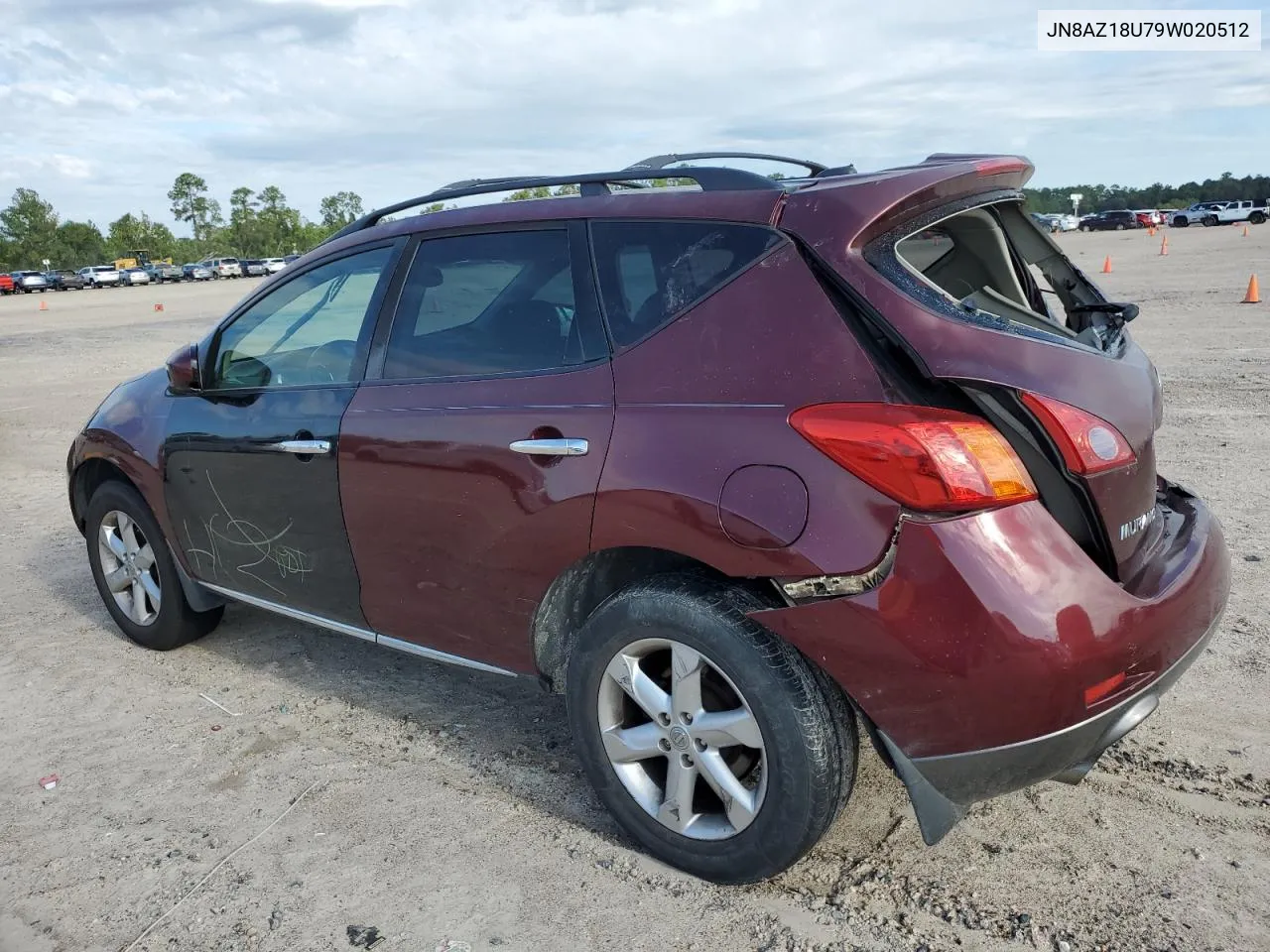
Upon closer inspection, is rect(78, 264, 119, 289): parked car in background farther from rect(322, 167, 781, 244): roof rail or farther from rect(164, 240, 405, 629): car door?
rect(322, 167, 781, 244): roof rail

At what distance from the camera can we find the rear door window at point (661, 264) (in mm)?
2752

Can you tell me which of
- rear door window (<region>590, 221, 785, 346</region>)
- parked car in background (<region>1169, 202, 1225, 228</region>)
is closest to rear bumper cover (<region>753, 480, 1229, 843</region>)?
rear door window (<region>590, 221, 785, 346</region>)

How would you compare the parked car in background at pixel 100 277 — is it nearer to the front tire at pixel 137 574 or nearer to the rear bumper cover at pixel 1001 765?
the front tire at pixel 137 574

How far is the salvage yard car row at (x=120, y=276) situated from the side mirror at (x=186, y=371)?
218 ft

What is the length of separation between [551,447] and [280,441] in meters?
1.31

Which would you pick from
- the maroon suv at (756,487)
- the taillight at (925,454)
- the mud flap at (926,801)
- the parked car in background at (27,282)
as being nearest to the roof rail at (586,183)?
the maroon suv at (756,487)

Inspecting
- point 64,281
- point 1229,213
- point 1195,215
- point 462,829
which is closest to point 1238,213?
point 1229,213

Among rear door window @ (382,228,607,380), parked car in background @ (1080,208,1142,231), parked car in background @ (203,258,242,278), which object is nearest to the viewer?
rear door window @ (382,228,607,380)

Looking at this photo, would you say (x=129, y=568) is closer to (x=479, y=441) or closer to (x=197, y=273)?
(x=479, y=441)

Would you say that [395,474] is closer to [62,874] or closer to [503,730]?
[503,730]

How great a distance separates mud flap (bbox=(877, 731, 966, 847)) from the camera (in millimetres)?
2490

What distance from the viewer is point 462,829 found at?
316cm

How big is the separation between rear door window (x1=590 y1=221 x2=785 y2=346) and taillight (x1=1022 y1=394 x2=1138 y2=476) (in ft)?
2.53

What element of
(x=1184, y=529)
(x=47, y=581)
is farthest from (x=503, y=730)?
(x=47, y=581)
